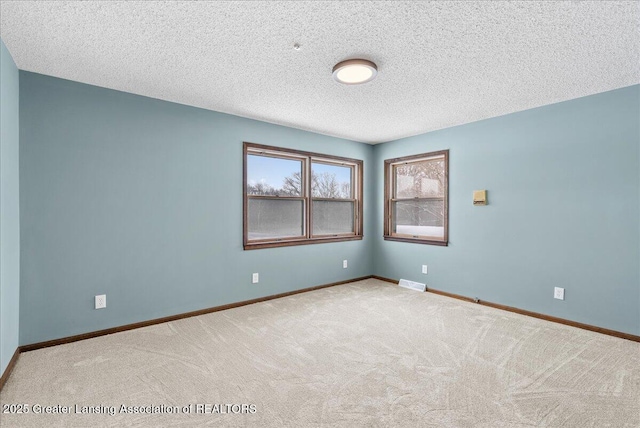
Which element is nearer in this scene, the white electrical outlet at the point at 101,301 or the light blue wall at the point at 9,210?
the light blue wall at the point at 9,210

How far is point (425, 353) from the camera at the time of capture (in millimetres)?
2668

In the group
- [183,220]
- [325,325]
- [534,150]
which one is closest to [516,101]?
[534,150]

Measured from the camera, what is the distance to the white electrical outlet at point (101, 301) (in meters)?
3.00

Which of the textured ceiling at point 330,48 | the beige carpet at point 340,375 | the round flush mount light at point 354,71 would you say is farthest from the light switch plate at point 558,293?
the round flush mount light at point 354,71

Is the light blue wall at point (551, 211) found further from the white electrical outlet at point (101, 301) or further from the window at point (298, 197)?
the white electrical outlet at point (101, 301)

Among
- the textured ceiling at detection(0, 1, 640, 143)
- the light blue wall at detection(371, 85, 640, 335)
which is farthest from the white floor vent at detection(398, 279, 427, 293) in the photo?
the textured ceiling at detection(0, 1, 640, 143)

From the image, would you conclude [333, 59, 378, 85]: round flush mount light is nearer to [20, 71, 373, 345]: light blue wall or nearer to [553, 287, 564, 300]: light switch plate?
[20, 71, 373, 345]: light blue wall

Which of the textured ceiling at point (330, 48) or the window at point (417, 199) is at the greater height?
the textured ceiling at point (330, 48)

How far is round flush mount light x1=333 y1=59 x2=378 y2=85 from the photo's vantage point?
8.03ft

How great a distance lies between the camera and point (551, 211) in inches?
138

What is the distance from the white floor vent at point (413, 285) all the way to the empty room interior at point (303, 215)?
2 centimetres

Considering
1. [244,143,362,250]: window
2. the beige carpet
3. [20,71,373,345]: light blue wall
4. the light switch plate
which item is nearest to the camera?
the beige carpet

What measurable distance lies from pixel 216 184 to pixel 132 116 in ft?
3.65

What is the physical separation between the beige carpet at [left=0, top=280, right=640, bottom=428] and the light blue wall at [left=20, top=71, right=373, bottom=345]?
37cm
